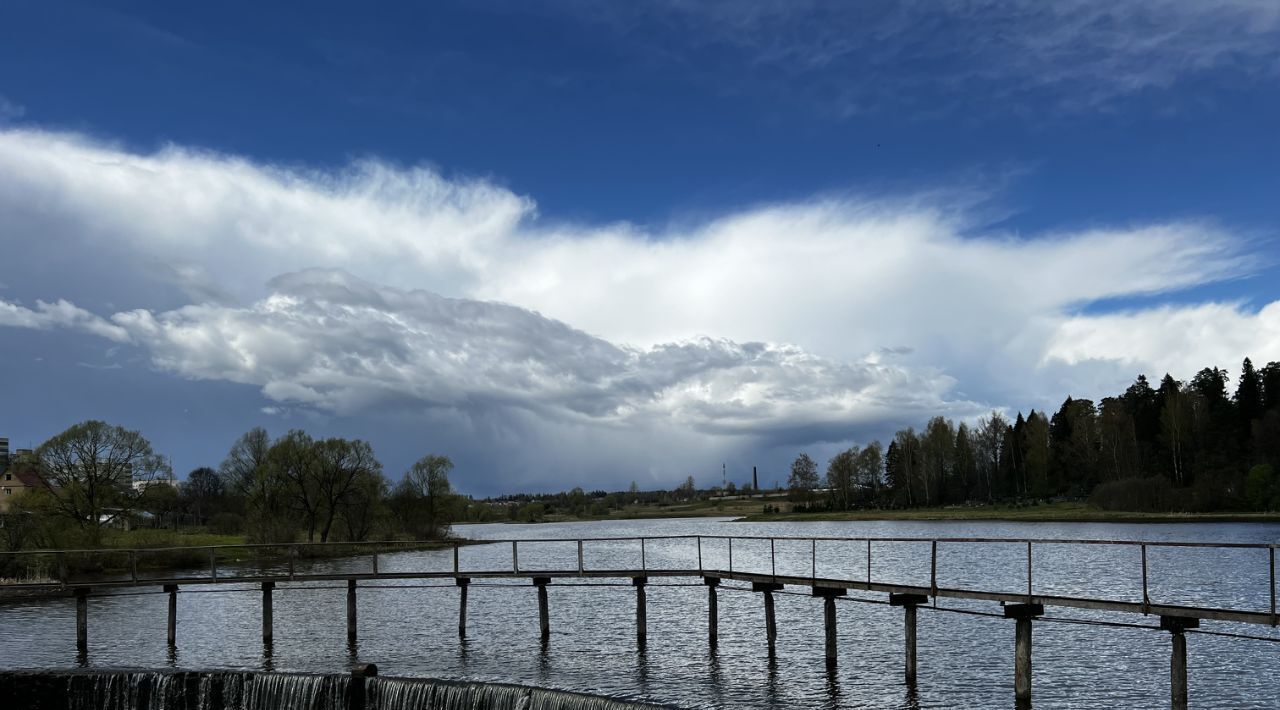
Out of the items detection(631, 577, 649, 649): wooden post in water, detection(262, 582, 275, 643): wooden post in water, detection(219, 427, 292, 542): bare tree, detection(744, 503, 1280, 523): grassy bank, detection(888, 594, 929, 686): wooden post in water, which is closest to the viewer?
detection(888, 594, 929, 686): wooden post in water

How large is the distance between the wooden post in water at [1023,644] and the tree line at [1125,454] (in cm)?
11491

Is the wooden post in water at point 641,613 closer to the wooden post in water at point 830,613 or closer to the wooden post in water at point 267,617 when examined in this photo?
the wooden post in water at point 830,613

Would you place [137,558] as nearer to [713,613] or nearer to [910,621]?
[713,613]

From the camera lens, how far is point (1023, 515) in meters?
144

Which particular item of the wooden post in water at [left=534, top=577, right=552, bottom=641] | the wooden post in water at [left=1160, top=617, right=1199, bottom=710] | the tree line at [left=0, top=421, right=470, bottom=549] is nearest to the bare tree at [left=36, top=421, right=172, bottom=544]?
the tree line at [left=0, top=421, right=470, bottom=549]

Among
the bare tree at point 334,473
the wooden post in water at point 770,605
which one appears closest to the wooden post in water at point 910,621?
the wooden post in water at point 770,605

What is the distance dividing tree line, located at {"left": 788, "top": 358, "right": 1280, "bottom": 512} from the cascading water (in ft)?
411

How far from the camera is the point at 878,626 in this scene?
42.2 metres

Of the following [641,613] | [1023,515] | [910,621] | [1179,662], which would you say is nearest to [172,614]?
[641,613]

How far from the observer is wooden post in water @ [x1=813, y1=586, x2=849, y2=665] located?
32562mm

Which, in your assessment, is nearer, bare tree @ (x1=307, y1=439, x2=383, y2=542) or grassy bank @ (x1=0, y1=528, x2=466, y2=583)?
grassy bank @ (x1=0, y1=528, x2=466, y2=583)

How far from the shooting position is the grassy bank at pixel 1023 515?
123 m

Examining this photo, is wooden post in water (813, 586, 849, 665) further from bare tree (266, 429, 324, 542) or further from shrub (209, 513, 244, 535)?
shrub (209, 513, 244, 535)

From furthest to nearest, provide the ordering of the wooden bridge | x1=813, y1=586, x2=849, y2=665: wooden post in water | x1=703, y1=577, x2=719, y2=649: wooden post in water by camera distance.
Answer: x1=703, y1=577, x2=719, y2=649: wooden post in water, x1=813, y1=586, x2=849, y2=665: wooden post in water, the wooden bridge
